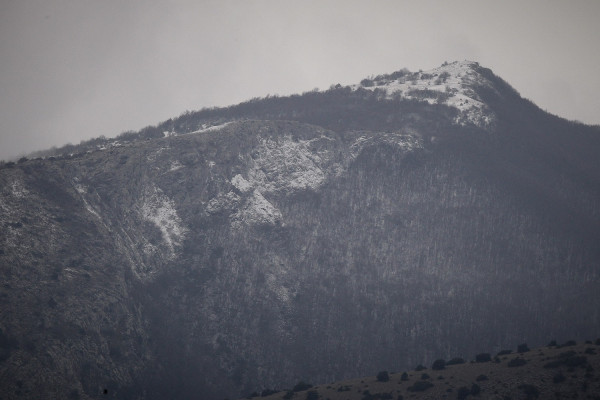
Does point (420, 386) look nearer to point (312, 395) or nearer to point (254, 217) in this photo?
point (312, 395)

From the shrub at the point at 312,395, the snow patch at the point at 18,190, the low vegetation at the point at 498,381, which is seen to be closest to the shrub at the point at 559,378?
the low vegetation at the point at 498,381

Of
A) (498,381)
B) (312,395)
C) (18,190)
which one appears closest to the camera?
(498,381)

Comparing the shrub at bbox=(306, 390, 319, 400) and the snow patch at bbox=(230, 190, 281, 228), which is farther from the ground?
the snow patch at bbox=(230, 190, 281, 228)

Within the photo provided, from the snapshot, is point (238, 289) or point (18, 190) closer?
point (18, 190)

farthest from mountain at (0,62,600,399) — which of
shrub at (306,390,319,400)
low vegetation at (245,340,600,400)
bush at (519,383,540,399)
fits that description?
bush at (519,383,540,399)

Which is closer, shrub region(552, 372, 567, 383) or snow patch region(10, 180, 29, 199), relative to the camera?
shrub region(552, 372, 567, 383)

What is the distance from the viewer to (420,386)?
99.8 metres

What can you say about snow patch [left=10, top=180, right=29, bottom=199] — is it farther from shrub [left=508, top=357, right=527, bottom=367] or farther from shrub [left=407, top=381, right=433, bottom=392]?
shrub [left=508, top=357, right=527, bottom=367]

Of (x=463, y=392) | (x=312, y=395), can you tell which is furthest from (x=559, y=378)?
(x=312, y=395)

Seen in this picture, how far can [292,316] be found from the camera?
560 feet

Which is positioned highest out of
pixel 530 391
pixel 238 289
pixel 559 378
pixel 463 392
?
pixel 238 289

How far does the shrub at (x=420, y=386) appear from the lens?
99188 mm

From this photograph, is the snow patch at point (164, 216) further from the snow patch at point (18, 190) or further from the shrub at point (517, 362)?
the shrub at point (517, 362)

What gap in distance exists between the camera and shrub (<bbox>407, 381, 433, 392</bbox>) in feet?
325
